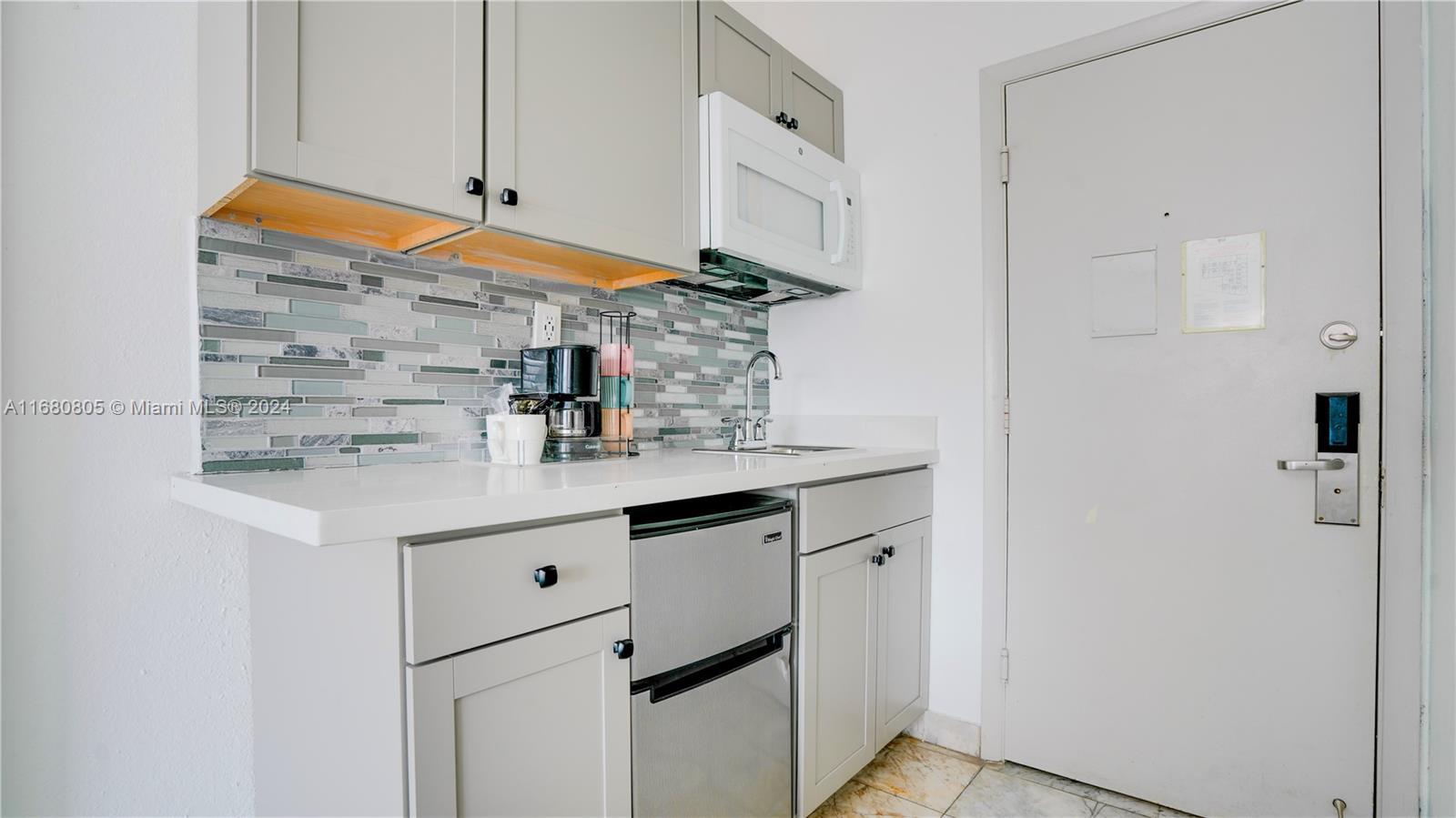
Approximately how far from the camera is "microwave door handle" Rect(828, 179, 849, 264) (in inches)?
86.7

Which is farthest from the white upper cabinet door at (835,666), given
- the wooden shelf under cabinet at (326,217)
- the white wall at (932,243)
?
the wooden shelf under cabinet at (326,217)

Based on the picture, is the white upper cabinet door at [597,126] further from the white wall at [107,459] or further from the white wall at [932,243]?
the white wall at [932,243]

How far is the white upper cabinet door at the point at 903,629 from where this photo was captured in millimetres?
1909

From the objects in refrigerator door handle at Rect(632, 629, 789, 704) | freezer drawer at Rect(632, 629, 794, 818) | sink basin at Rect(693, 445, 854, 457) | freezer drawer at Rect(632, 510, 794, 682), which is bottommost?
freezer drawer at Rect(632, 629, 794, 818)

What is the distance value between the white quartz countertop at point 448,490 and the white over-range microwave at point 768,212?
2.11ft

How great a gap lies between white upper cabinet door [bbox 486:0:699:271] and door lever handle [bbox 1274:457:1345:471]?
1.55m

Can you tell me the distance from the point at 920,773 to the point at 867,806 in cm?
27

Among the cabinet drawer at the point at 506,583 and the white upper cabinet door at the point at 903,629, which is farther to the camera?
the white upper cabinet door at the point at 903,629

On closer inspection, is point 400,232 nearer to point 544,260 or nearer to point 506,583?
point 544,260

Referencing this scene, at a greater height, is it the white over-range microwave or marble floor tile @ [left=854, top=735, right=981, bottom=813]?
the white over-range microwave

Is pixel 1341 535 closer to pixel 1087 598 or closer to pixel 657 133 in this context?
pixel 1087 598

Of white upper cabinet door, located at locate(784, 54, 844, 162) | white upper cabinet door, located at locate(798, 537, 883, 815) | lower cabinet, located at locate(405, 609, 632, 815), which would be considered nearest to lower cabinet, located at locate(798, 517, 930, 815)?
white upper cabinet door, located at locate(798, 537, 883, 815)

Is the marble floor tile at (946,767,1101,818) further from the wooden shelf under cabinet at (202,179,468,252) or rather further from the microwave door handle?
the wooden shelf under cabinet at (202,179,468,252)

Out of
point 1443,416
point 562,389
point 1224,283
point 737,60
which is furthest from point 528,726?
point 1224,283
